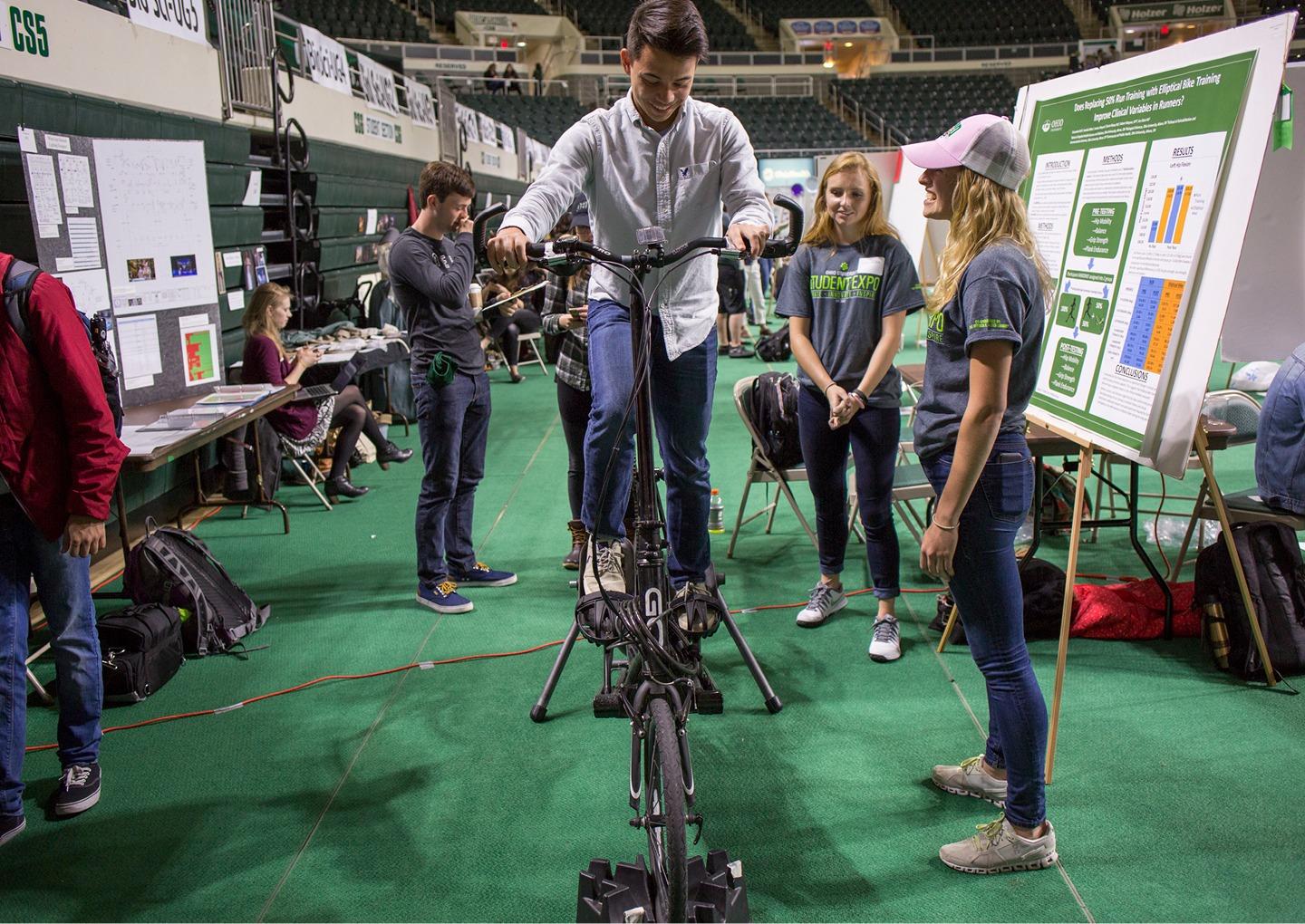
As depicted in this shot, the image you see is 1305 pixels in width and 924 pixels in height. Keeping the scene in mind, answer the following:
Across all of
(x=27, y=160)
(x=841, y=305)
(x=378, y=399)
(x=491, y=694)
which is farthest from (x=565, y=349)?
(x=378, y=399)

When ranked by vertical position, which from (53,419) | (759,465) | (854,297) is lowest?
(759,465)

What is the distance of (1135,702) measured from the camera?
329cm

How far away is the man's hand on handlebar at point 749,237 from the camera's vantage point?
225 centimetres

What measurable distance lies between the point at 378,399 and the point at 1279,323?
6.38 meters

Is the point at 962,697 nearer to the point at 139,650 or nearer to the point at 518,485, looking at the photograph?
the point at 139,650

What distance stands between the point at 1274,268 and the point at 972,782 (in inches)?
134

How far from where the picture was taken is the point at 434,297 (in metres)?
4.11

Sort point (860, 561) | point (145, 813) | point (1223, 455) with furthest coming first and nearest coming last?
point (1223, 455) → point (860, 561) → point (145, 813)

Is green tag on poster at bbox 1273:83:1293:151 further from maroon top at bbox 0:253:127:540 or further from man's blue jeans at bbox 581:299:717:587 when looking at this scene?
maroon top at bbox 0:253:127:540

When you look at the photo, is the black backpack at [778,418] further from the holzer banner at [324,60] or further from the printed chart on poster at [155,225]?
the holzer banner at [324,60]

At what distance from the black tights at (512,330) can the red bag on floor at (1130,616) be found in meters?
7.85

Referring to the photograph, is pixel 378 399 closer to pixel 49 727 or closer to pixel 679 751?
pixel 49 727

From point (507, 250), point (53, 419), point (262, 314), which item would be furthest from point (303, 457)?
point (507, 250)

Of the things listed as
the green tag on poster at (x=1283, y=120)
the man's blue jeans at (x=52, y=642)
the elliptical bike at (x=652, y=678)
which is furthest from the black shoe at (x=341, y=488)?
the green tag on poster at (x=1283, y=120)
